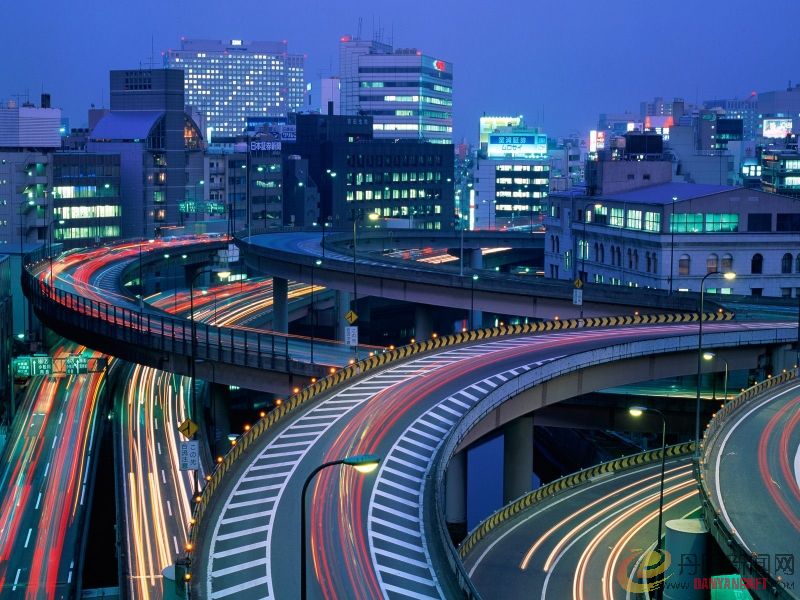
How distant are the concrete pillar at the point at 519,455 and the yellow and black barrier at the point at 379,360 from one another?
7303 mm

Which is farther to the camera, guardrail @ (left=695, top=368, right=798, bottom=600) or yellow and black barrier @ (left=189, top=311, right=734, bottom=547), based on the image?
yellow and black barrier @ (left=189, top=311, right=734, bottom=547)

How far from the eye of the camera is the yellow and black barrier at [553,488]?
45.8 m

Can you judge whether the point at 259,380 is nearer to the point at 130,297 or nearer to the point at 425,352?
the point at 425,352

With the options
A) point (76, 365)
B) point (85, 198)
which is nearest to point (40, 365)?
point (76, 365)

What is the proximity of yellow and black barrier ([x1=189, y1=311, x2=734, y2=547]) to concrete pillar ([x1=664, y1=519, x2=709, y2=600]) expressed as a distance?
15022mm

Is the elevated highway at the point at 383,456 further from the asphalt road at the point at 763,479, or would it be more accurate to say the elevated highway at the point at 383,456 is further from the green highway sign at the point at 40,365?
the green highway sign at the point at 40,365

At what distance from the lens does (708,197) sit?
11062cm

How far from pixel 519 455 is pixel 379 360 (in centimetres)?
871

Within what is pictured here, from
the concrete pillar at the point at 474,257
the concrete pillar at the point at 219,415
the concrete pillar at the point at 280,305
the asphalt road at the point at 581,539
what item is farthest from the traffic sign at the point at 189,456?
the concrete pillar at the point at 474,257

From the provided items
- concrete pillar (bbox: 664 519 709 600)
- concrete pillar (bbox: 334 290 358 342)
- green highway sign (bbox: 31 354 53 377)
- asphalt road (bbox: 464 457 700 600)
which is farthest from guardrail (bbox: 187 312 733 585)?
concrete pillar (bbox: 334 290 358 342)

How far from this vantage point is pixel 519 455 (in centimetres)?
6391

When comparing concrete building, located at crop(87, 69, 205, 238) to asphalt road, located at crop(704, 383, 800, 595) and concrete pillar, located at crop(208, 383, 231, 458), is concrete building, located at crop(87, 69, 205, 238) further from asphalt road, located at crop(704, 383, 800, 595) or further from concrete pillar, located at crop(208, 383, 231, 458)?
asphalt road, located at crop(704, 383, 800, 595)

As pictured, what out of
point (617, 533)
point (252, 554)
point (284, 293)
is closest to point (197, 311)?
point (284, 293)

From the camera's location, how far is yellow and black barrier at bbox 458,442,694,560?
4575 cm
